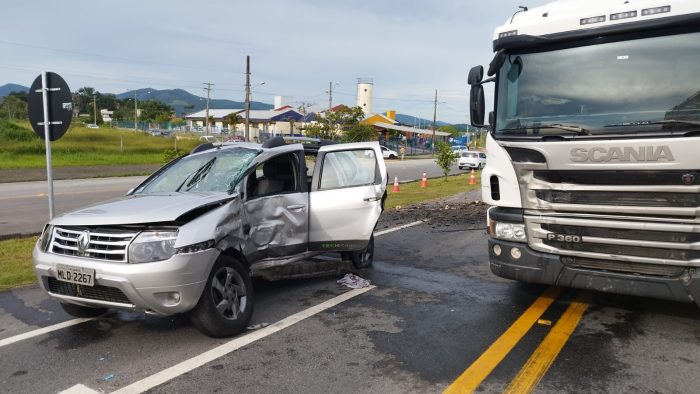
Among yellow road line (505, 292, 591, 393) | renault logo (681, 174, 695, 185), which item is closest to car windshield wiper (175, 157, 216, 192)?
yellow road line (505, 292, 591, 393)

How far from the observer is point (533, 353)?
411 centimetres

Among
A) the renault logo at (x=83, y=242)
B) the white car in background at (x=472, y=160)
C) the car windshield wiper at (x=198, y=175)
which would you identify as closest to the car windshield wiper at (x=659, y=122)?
the car windshield wiper at (x=198, y=175)

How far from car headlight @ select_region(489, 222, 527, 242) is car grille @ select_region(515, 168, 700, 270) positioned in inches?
3.4

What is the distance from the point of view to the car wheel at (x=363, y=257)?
6770mm

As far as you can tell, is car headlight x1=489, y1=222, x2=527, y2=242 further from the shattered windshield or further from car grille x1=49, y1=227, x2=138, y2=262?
car grille x1=49, y1=227, x2=138, y2=262

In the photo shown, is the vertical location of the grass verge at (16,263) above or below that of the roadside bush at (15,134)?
below

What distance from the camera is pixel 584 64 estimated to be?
16.0 ft

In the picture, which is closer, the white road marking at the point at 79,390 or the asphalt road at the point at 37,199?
the white road marking at the point at 79,390


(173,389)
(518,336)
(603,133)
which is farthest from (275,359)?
(603,133)

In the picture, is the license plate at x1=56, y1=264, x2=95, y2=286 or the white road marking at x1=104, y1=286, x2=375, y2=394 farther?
the license plate at x1=56, y1=264, x2=95, y2=286

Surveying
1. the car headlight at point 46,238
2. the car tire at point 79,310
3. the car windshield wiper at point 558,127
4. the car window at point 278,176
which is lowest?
the car tire at point 79,310

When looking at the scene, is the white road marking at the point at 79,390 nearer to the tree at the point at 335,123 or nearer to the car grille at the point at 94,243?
the car grille at the point at 94,243

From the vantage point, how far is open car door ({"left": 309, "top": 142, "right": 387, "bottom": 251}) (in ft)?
20.1

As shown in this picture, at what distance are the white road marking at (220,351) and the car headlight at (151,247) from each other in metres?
0.83
